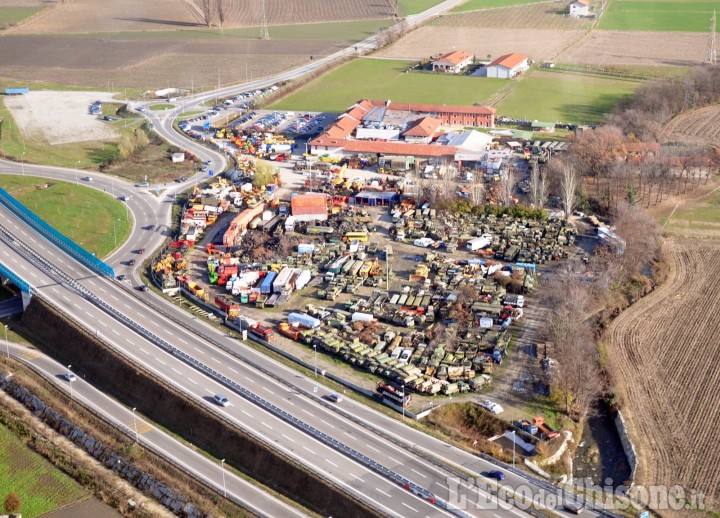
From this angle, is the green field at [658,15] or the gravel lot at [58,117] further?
the green field at [658,15]

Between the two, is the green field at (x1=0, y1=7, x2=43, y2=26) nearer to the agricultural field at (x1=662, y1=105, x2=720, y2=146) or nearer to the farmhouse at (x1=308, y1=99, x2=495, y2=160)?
the farmhouse at (x1=308, y1=99, x2=495, y2=160)

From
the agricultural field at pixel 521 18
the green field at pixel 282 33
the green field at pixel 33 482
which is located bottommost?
the green field at pixel 33 482

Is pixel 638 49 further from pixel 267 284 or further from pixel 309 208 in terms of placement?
pixel 267 284

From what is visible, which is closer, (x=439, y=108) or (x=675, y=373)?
(x=675, y=373)

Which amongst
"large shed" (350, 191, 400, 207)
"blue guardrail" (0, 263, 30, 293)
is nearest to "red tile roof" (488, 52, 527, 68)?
"large shed" (350, 191, 400, 207)

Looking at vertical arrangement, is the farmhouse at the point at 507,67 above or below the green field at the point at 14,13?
below

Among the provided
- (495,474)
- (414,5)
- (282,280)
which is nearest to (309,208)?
(282,280)

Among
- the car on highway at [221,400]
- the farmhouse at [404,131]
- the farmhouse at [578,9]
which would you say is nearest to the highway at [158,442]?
the car on highway at [221,400]

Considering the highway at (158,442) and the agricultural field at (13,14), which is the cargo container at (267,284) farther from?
the agricultural field at (13,14)
